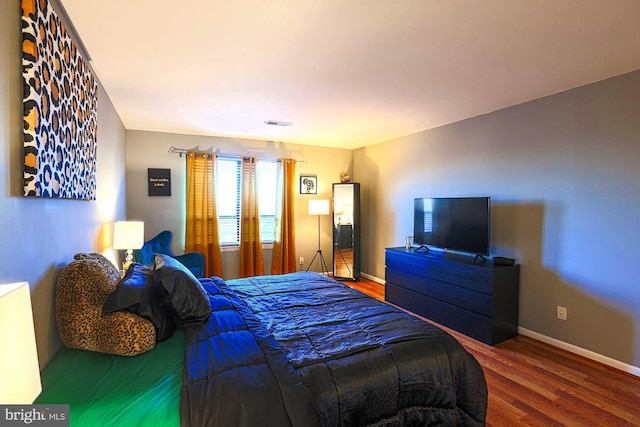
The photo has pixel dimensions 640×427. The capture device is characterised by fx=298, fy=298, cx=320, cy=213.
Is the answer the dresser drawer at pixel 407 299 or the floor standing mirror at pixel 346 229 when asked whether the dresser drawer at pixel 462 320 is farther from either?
the floor standing mirror at pixel 346 229

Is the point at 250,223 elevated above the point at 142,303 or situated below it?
above

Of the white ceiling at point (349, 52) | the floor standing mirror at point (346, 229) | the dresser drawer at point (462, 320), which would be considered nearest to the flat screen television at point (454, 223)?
the dresser drawer at point (462, 320)

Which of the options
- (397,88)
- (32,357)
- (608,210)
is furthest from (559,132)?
(32,357)

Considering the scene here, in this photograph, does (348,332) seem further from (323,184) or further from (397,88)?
(323,184)

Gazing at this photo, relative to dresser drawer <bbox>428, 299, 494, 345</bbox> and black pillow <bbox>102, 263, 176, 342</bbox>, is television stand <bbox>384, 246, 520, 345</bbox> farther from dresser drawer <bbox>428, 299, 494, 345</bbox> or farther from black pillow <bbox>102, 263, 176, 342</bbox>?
black pillow <bbox>102, 263, 176, 342</bbox>

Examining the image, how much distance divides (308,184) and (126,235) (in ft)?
10.0

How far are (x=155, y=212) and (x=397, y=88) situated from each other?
146 inches

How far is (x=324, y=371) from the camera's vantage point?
1.37 meters

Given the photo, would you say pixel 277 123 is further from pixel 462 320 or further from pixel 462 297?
pixel 462 320

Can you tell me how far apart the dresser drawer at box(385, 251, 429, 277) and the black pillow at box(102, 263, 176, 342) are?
2.83m

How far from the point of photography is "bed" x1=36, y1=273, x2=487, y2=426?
3.67 feet

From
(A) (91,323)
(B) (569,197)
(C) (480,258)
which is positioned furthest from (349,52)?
(C) (480,258)

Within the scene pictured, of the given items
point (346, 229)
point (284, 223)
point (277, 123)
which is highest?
point (277, 123)

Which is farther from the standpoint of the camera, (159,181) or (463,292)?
(159,181)
